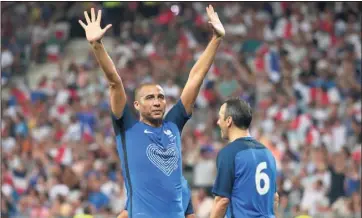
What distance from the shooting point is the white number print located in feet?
23.5

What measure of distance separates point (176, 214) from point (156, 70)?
11644mm

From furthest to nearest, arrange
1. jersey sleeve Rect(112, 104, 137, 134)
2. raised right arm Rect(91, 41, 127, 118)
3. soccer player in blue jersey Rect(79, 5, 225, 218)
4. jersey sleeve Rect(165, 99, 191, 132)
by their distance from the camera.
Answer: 1. jersey sleeve Rect(165, 99, 191, 132)
2. jersey sleeve Rect(112, 104, 137, 134)
3. soccer player in blue jersey Rect(79, 5, 225, 218)
4. raised right arm Rect(91, 41, 127, 118)

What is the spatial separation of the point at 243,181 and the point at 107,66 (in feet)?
4.28

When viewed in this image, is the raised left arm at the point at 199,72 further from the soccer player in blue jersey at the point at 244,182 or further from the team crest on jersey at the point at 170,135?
the soccer player in blue jersey at the point at 244,182

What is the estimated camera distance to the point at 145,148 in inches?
283

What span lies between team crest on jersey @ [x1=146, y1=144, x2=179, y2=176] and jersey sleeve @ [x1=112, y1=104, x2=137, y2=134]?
0.76 feet

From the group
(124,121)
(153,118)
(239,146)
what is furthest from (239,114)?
(124,121)

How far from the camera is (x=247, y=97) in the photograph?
17.8m

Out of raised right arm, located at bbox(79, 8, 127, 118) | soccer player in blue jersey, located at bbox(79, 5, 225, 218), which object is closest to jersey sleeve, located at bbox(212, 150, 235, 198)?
soccer player in blue jersey, located at bbox(79, 5, 225, 218)

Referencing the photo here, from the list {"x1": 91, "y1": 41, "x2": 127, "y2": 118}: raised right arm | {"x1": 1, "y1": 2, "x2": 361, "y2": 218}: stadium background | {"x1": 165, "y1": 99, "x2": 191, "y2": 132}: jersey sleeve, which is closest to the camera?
{"x1": 91, "y1": 41, "x2": 127, "y2": 118}: raised right arm

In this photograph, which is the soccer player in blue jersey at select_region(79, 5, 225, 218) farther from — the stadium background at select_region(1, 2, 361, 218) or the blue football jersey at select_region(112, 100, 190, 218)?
the stadium background at select_region(1, 2, 361, 218)

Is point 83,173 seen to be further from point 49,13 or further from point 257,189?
point 257,189

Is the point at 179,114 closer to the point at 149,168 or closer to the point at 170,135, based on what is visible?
the point at 170,135

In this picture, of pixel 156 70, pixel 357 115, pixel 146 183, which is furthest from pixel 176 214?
pixel 156 70
